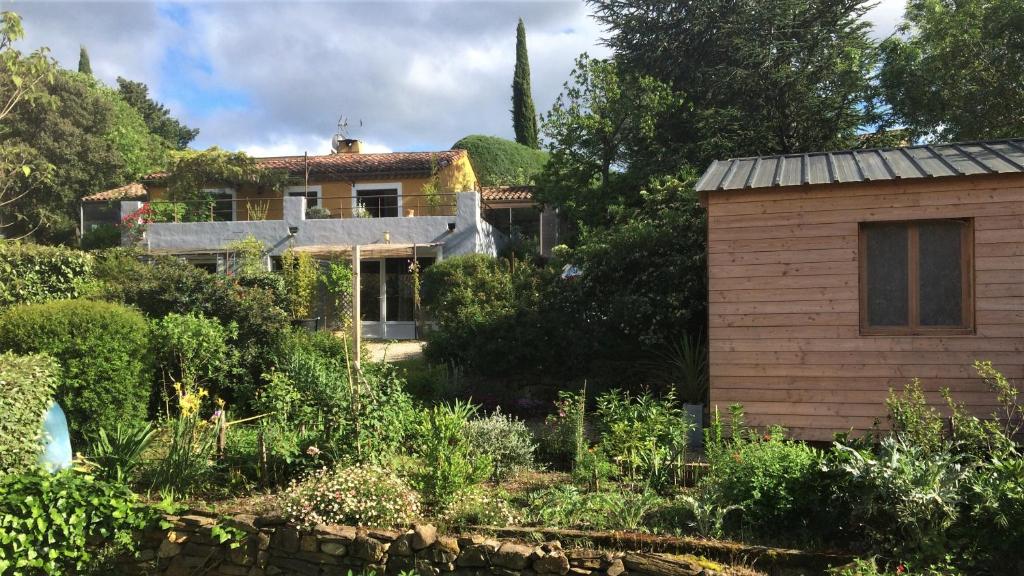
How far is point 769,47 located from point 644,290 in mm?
9660

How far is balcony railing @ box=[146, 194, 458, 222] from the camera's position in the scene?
68.6 feet

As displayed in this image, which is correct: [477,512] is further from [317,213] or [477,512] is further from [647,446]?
[317,213]

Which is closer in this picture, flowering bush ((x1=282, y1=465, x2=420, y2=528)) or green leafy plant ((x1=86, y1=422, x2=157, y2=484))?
flowering bush ((x1=282, y1=465, x2=420, y2=528))

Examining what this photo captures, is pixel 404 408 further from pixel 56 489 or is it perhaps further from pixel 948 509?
pixel 948 509

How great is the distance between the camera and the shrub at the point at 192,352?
8.87 metres

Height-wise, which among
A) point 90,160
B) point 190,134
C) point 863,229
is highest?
point 190,134

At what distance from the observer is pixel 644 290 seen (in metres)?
11.1

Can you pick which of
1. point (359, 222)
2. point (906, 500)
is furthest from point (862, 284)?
point (359, 222)

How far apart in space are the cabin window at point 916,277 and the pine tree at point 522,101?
28.5m

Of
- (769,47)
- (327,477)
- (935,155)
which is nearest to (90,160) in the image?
(769,47)

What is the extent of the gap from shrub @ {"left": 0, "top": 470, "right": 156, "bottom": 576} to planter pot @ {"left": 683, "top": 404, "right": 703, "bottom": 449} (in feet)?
19.7

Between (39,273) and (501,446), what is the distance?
8.08m

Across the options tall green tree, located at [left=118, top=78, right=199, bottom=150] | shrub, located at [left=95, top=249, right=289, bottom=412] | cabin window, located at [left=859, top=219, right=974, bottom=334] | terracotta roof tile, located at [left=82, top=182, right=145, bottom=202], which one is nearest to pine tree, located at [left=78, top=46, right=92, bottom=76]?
tall green tree, located at [left=118, top=78, right=199, bottom=150]

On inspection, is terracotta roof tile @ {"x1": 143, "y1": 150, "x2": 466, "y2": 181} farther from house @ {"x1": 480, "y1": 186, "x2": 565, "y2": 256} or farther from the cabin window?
the cabin window
